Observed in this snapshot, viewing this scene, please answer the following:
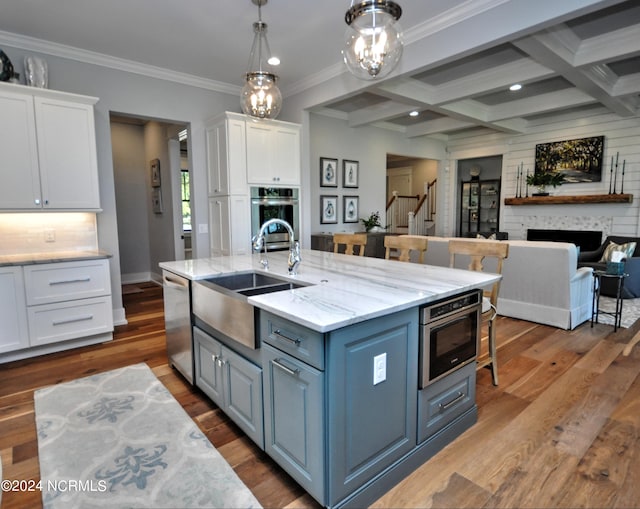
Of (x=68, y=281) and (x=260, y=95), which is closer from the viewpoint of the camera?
(x=260, y=95)

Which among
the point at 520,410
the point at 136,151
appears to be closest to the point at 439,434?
the point at 520,410

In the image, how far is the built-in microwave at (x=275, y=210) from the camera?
4.53m

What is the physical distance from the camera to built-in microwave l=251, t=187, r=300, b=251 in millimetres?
4531

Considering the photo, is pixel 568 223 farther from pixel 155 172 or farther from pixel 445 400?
pixel 155 172

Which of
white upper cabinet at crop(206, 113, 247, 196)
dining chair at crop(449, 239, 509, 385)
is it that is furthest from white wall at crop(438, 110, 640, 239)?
white upper cabinet at crop(206, 113, 247, 196)

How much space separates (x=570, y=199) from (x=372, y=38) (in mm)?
6476

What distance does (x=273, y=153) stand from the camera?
4617 mm

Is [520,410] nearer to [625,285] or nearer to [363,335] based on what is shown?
[363,335]

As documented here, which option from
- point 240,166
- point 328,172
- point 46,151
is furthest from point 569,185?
point 46,151

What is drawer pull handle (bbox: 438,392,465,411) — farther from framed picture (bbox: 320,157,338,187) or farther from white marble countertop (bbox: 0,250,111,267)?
framed picture (bbox: 320,157,338,187)

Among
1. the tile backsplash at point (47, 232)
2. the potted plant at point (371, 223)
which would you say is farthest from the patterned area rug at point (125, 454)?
the potted plant at point (371, 223)

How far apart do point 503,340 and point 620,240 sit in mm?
4252

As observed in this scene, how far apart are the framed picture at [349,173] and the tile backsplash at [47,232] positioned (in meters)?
3.98

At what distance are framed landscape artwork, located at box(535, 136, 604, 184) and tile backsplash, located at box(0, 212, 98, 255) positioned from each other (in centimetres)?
776
